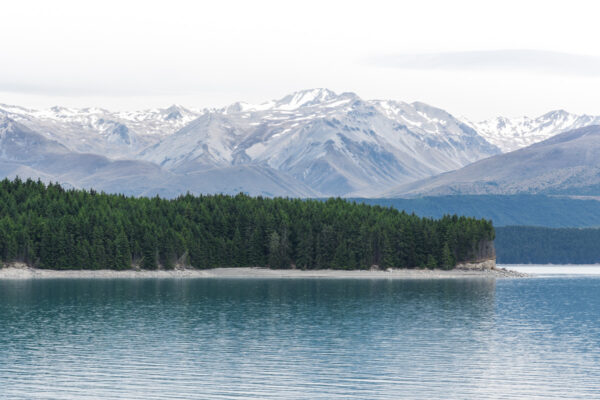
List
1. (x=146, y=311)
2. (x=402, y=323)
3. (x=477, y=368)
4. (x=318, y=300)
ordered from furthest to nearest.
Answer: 1. (x=318, y=300)
2. (x=146, y=311)
3. (x=402, y=323)
4. (x=477, y=368)

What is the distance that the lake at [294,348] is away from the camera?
69.9m

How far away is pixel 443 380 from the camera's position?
73188 mm

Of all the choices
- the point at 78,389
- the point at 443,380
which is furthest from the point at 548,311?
the point at 78,389

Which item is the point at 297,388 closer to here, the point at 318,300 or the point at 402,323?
the point at 402,323

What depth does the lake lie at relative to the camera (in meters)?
69.9

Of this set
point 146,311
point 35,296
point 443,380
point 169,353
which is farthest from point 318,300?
point 443,380

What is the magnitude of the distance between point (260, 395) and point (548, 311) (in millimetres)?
80506

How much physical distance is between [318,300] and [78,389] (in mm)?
88220

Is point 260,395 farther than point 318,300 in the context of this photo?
No

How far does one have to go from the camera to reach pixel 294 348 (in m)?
89.8

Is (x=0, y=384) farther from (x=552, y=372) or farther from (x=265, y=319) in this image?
(x=265, y=319)

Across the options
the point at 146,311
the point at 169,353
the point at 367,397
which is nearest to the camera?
the point at 367,397

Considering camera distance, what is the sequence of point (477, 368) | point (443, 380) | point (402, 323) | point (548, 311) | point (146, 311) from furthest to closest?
point (548, 311)
point (146, 311)
point (402, 323)
point (477, 368)
point (443, 380)

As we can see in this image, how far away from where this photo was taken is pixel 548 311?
452 feet
